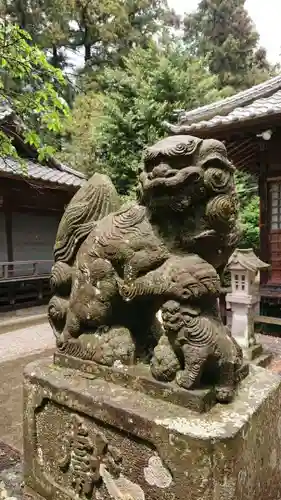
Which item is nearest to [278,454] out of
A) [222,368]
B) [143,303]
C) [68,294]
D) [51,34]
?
[222,368]

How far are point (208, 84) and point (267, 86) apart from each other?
6.56 meters

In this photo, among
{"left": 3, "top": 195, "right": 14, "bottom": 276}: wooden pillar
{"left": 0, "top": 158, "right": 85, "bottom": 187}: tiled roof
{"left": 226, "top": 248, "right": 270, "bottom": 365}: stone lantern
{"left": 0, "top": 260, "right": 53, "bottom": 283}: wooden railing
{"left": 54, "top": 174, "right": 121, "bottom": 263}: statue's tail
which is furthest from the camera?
{"left": 3, "top": 195, "right": 14, "bottom": 276}: wooden pillar

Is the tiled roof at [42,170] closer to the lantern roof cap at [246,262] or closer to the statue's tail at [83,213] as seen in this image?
the lantern roof cap at [246,262]

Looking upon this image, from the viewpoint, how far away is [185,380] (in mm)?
1537

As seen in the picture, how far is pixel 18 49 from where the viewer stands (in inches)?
134

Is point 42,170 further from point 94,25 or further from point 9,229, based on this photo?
point 94,25

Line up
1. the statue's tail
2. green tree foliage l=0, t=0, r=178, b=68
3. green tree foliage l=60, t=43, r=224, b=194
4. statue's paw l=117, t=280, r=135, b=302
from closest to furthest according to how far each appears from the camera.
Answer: statue's paw l=117, t=280, r=135, b=302 → the statue's tail → green tree foliage l=60, t=43, r=224, b=194 → green tree foliage l=0, t=0, r=178, b=68

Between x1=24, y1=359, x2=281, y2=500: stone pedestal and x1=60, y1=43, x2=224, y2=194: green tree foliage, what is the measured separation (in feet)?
32.3

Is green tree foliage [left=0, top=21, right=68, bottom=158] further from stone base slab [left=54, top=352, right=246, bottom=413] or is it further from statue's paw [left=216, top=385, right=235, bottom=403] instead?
statue's paw [left=216, top=385, right=235, bottom=403]

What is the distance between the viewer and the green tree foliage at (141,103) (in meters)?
12.1

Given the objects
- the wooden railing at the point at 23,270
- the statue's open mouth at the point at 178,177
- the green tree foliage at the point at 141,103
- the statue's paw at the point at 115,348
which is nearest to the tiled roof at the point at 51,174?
the green tree foliage at the point at 141,103

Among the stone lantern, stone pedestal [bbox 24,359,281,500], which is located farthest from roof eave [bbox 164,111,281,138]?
stone pedestal [bbox 24,359,281,500]

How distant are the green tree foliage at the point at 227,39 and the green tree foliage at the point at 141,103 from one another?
938cm

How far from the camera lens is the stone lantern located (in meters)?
5.12
